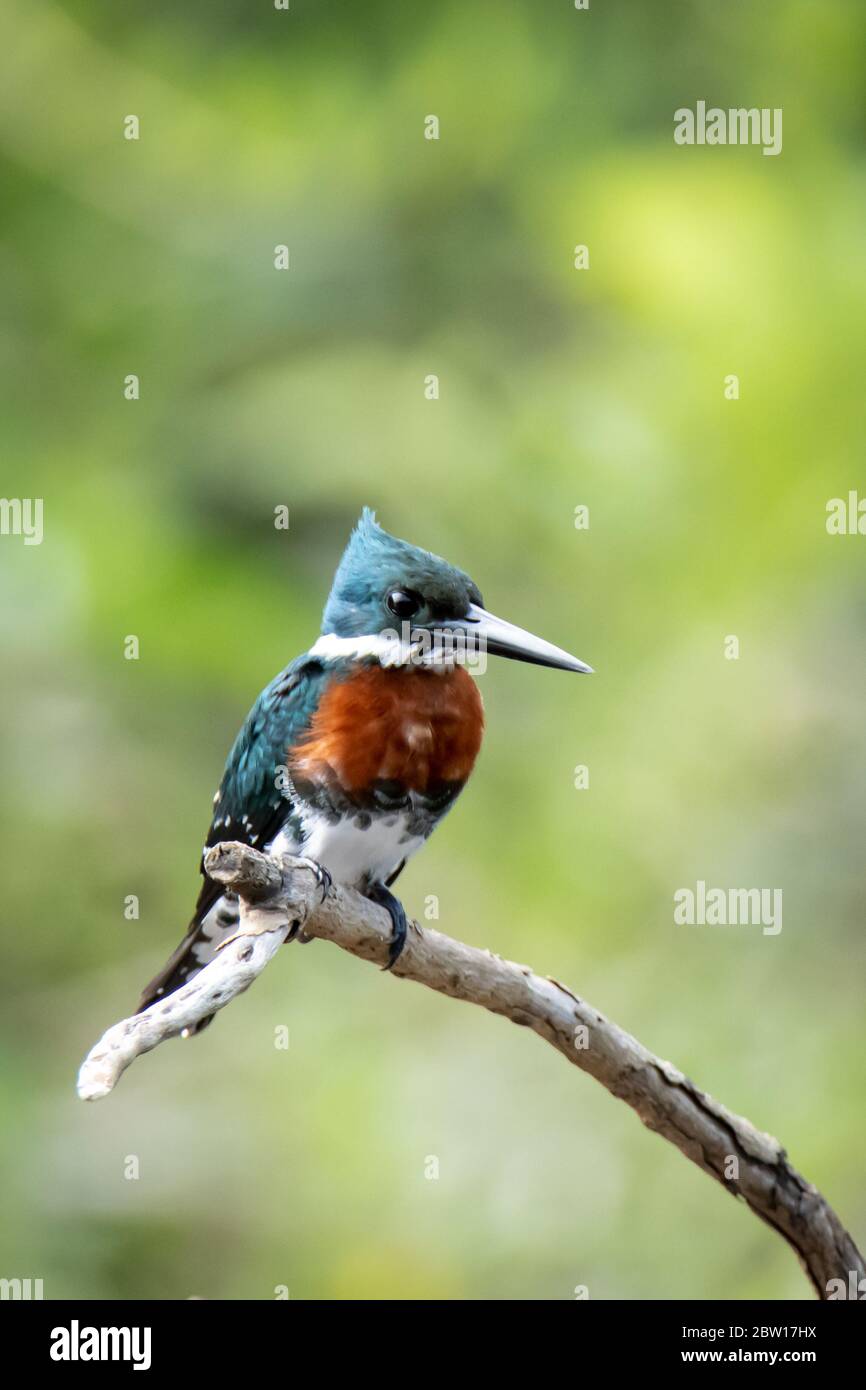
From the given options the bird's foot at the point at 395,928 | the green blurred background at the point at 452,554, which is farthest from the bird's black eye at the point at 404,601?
the green blurred background at the point at 452,554

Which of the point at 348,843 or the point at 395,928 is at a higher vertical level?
the point at 348,843

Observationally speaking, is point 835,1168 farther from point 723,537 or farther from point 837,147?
point 837,147
